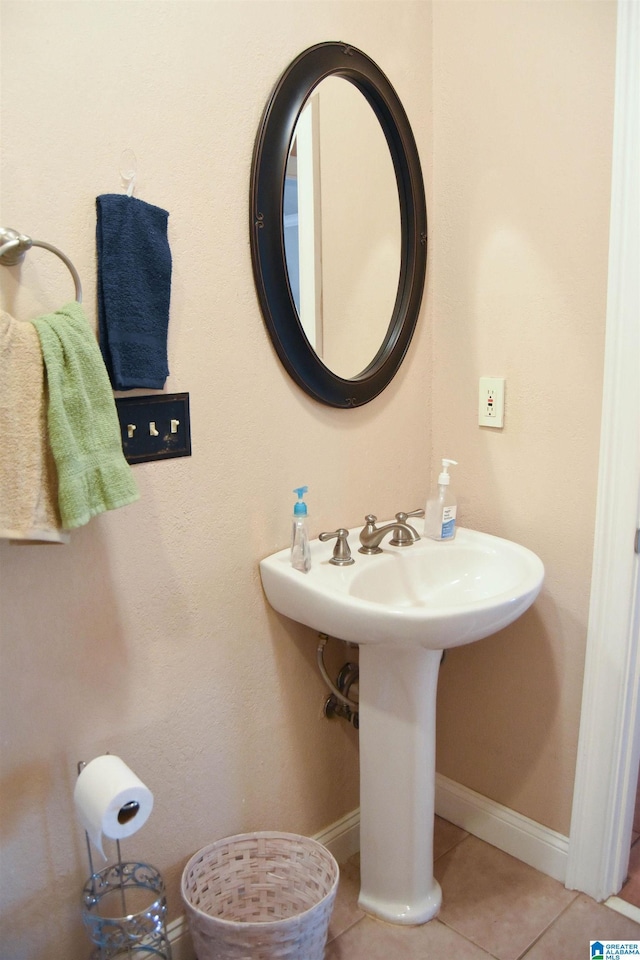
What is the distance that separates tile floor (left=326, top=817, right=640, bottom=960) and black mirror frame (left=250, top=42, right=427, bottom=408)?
1.17 m

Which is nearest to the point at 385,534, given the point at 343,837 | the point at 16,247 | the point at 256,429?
the point at 256,429

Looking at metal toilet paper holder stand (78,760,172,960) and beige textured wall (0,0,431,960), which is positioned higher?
beige textured wall (0,0,431,960)

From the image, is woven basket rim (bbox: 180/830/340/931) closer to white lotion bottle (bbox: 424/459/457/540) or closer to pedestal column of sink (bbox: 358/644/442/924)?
pedestal column of sink (bbox: 358/644/442/924)

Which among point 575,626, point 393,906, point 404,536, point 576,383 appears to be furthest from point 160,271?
point 393,906

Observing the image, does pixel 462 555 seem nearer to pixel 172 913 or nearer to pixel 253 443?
pixel 253 443

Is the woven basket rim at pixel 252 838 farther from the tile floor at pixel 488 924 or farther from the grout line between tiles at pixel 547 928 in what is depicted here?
the grout line between tiles at pixel 547 928

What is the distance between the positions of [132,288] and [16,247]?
21 centimetres

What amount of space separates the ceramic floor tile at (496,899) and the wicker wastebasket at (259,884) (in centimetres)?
36

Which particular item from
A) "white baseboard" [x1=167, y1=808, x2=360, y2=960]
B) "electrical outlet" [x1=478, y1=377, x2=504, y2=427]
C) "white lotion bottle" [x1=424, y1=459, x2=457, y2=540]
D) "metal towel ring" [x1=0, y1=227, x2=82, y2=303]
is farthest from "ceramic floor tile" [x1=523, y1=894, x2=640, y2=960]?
"metal towel ring" [x1=0, y1=227, x2=82, y2=303]

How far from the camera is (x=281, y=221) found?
1.50 metres

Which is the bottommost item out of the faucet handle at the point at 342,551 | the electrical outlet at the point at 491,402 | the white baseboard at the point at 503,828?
the white baseboard at the point at 503,828

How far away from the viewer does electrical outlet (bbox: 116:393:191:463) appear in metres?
1.33

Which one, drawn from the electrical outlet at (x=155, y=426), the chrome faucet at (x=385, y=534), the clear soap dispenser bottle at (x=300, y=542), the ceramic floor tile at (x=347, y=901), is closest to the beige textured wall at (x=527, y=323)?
the chrome faucet at (x=385, y=534)

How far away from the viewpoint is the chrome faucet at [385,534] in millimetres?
1645
